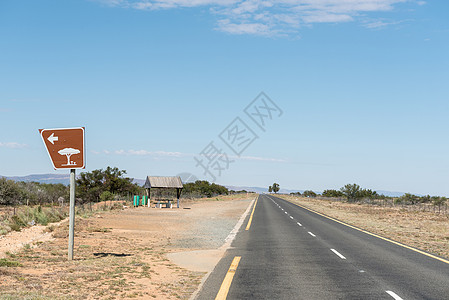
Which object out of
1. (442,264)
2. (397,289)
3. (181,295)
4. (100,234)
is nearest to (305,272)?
(397,289)

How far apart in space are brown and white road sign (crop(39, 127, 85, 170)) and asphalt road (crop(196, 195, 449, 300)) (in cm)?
455

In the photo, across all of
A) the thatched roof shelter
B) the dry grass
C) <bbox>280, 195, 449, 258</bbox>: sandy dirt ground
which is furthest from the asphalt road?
the thatched roof shelter

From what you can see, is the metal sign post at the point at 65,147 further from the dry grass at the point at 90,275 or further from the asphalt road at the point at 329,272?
the asphalt road at the point at 329,272

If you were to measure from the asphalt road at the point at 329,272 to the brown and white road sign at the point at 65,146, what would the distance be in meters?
4.55

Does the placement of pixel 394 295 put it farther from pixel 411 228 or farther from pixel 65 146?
pixel 411 228

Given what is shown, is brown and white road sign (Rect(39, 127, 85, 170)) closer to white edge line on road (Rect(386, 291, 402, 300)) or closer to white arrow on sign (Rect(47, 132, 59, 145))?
white arrow on sign (Rect(47, 132, 59, 145))

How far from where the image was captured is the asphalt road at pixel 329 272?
7887 mm

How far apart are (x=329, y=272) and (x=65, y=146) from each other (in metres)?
7.31

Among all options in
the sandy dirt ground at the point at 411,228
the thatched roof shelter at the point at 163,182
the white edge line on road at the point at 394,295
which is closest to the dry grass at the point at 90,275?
the white edge line on road at the point at 394,295

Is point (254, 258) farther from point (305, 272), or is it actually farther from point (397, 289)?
point (397, 289)

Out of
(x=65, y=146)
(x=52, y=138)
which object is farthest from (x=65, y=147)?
(x=52, y=138)

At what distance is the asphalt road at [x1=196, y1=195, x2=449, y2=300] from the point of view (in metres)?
7.89

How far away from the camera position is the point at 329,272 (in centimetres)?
1007

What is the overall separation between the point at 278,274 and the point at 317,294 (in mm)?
2049
